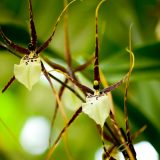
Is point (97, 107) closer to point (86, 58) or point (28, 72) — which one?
point (28, 72)

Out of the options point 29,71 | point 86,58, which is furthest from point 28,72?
point 86,58

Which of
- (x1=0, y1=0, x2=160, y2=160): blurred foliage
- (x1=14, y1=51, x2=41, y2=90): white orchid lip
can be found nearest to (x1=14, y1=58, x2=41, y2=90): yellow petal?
(x1=14, y1=51, x2=41, y2=90): white orchid lip

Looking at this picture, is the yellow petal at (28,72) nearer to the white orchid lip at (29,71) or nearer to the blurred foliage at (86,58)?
the white orchid lip at (29,71)

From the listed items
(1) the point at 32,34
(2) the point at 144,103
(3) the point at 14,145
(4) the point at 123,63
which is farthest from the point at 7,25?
(3) the point at 14,145

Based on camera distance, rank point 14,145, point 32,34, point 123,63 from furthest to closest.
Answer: point 14,145
point 123,63
point 32,34

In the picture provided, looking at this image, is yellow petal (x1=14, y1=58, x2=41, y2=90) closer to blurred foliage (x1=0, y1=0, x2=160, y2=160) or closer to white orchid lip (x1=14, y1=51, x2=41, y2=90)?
white orchid lip (x1=14, y1=51, x2=41, y2=90)

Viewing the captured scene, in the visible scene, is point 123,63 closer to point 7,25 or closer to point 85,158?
point 7,25

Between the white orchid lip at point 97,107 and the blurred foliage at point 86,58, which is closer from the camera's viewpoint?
the white orchid lip at point 97,107

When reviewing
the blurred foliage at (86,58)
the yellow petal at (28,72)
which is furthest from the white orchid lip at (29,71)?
the blurred foliage at (86,58)
